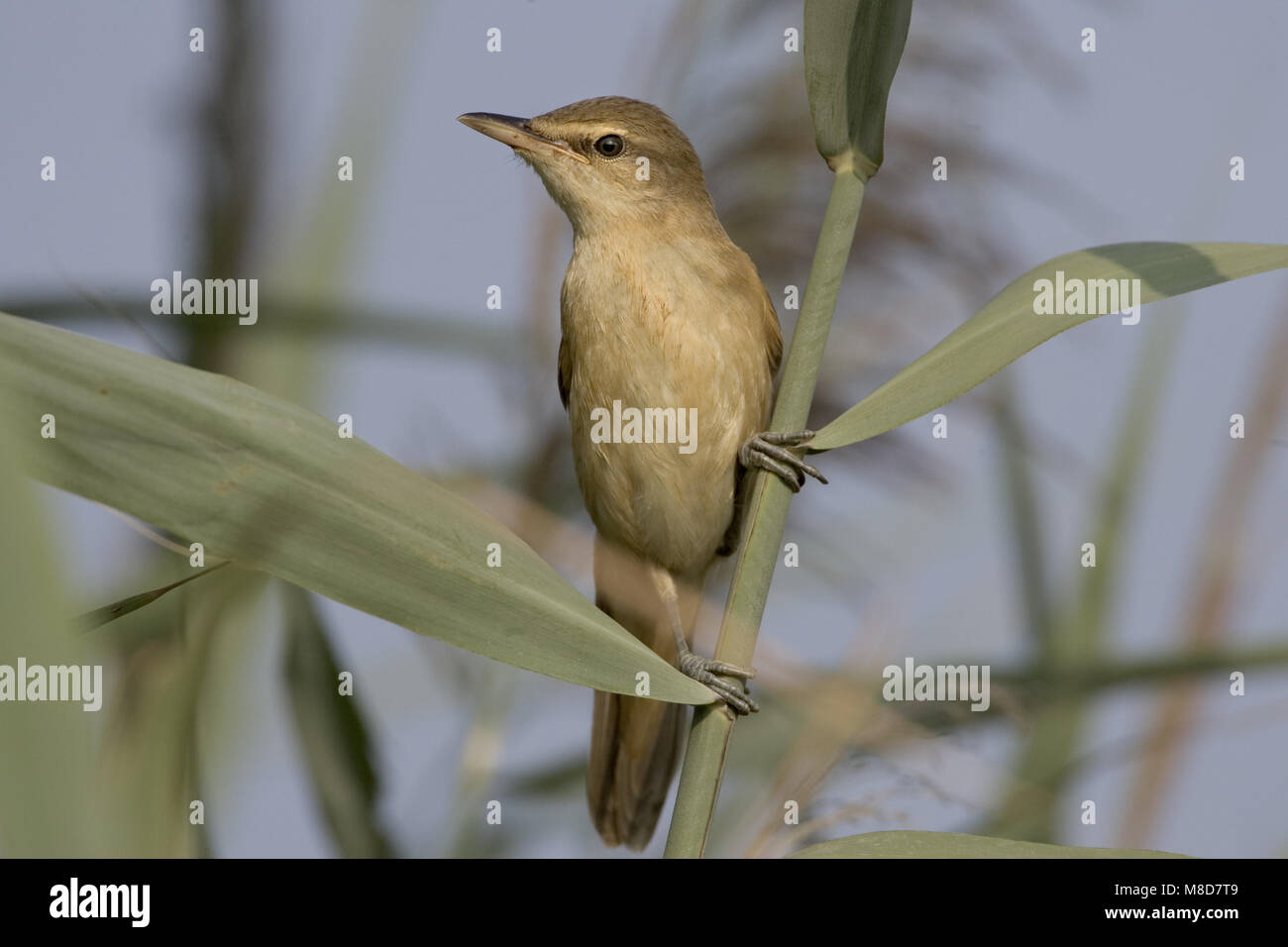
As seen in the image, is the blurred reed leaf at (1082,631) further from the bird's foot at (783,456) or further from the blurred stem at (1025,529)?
the bird's foot at (783,456)

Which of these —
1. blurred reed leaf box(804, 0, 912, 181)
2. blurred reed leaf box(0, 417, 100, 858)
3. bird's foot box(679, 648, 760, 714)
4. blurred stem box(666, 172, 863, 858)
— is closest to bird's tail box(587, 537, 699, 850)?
bird's foot box(679, 648, 760, 714)

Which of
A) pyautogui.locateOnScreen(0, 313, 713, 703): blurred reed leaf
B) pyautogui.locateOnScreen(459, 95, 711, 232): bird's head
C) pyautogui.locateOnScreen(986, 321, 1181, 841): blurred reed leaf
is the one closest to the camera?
pyautogui.locateOnScreen(0, 313, 713, 703): blurred reed leaf

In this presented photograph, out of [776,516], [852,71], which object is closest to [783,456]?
[776,516]

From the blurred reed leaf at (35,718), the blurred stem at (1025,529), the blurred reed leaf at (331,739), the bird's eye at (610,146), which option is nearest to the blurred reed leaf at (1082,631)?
the blurred stem at (1025,529)

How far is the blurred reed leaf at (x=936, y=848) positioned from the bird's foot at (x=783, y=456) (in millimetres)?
366

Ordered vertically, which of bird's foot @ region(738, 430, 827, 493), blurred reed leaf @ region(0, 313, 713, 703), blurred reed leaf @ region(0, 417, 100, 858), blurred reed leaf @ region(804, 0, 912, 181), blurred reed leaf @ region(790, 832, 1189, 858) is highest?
blurred reed leaf @ region(804, 0, 912, 181)

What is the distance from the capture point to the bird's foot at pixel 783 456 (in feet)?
3.74

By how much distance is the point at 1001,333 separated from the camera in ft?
3.54

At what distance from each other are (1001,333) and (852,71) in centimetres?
30

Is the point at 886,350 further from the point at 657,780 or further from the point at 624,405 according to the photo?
the point at 657,780

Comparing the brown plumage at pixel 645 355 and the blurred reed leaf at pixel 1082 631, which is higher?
the brown plumage at pixel 645 355

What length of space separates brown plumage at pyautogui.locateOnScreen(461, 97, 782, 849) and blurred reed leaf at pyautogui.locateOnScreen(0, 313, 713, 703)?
1.07 m

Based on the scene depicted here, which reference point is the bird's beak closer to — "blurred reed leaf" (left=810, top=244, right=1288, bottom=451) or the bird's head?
the bird's head

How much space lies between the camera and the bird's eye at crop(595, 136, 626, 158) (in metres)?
2.20
